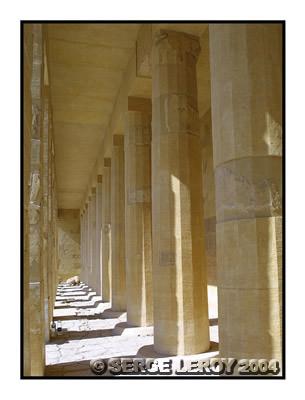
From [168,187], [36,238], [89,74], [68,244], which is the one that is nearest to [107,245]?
[89,74]

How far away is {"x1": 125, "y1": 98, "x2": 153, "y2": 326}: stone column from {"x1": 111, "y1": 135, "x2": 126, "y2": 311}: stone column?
2528 mm

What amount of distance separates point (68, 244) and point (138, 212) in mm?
28265

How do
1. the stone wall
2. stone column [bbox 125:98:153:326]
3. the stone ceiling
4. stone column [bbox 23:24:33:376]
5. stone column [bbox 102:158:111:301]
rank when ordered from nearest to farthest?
stone column [bbox 23:24:33:376]
the stone ceiling
stone column [bbox 125:98:153:326]
stone column [bbox 102:158:111:301]
the stone wall

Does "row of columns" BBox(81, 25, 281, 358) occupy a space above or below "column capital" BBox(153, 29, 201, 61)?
below

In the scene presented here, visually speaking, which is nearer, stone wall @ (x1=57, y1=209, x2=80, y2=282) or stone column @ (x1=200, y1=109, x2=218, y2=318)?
stone column @ (x1=200, y1=109, x2=218, y2=318)

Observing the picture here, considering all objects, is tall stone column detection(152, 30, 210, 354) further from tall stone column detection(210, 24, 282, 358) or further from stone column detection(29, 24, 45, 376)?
tall stone column detection(210, 24, 282, 358)

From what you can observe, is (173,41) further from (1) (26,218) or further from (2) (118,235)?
(2) (118,235)

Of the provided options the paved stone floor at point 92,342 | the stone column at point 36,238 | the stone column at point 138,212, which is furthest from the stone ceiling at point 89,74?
the paved stone floor at point 92,342

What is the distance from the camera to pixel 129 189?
472 inches

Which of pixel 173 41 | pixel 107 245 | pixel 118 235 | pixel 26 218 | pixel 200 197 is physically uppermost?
pixel 173 41

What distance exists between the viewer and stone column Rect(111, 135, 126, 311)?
1439 cm

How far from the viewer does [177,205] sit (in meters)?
8.28

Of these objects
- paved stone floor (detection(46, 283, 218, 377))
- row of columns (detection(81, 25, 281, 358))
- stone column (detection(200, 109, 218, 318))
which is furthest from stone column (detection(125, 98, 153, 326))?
stone column (detection(200, 109, 218, 318))

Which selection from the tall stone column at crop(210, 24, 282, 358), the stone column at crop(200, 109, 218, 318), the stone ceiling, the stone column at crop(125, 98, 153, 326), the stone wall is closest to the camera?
the tall stone column at crop(210, 24, 282, 358)
